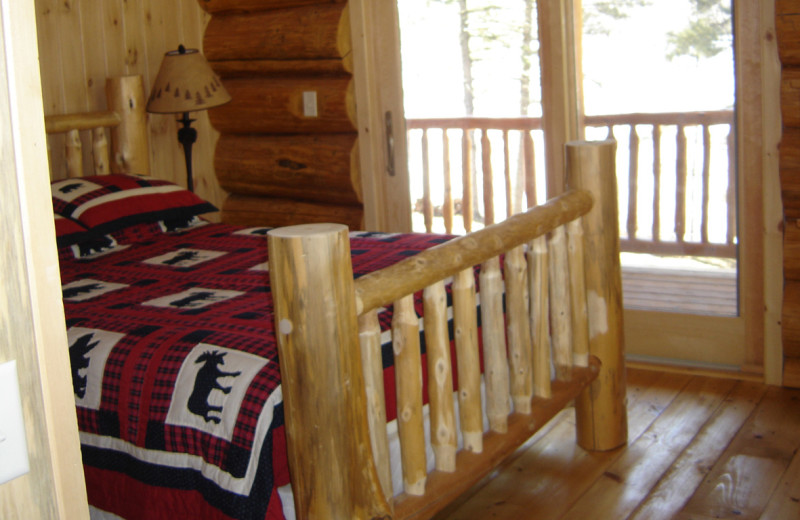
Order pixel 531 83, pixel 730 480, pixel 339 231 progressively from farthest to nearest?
pixel 531 83
pixel 730 480
pixel 339 231

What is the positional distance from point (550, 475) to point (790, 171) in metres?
1.34

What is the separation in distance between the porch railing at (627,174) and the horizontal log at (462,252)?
3.18ft

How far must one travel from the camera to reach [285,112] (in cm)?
426

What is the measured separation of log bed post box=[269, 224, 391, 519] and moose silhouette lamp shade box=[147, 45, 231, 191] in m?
2.30

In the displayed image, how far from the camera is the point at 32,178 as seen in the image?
761 millimetres

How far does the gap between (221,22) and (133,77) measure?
75cm

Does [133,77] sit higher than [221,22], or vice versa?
[221,22]

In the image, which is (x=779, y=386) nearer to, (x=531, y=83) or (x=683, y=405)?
(x=683, y=405)

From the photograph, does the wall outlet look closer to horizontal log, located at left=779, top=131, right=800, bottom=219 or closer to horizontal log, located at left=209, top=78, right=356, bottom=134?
horizontal log, located at left=209, top=78, right=356, bottom=134

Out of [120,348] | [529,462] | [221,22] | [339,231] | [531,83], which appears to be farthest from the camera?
[221,22]

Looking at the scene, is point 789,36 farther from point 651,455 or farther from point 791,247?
point 651,455

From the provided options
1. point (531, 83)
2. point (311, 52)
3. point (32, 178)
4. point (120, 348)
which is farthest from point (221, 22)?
point (32, 178)

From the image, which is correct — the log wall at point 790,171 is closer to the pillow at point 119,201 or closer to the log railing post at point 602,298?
the log railing post at point 602,298

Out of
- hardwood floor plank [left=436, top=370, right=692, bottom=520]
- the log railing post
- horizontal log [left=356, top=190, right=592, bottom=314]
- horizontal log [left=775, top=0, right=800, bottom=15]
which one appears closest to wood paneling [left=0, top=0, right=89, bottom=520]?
horizontal log [left=356, top=190, right=592, bottom=314]
